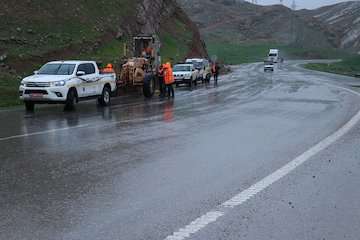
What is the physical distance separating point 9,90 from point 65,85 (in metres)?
6.42

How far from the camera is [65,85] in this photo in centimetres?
2100

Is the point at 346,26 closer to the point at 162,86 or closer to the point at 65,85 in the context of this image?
the point at 162,86

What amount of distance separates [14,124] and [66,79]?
183 inches

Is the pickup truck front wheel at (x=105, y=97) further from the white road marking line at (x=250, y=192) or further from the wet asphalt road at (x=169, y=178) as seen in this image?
the white road marking line at (x=250, y=192)

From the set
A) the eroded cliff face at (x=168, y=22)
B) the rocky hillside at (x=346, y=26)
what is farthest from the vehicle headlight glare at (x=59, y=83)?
the rocky hillside at (x=346, y=26)

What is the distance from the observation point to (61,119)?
18156 mm

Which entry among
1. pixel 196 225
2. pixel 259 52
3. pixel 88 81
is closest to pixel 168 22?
pixel 88 81

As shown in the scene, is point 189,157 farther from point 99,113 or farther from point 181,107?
point 181,107

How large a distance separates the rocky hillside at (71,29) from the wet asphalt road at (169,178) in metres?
18.2

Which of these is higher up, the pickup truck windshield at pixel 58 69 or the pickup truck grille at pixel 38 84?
the pickup truck windshield at pixel 58 69

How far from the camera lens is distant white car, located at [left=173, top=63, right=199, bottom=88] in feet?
134

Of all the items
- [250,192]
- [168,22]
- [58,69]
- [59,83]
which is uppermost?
[168,22]

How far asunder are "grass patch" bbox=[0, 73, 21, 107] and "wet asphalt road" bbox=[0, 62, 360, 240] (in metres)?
7.23

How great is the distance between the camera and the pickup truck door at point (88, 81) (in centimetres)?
2216
